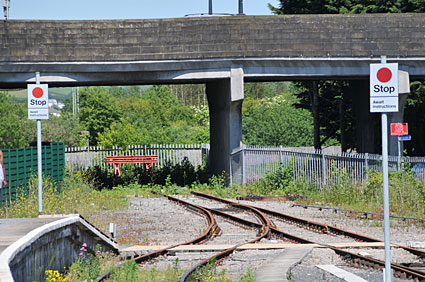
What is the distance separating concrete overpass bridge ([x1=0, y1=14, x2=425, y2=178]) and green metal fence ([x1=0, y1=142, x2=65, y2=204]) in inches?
156

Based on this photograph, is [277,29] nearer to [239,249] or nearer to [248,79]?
[248,79]

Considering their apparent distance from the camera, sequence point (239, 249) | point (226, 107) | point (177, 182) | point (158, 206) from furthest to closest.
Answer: point (177, 182) → point (226, 107) → point (158, 206) → point (239, 249)

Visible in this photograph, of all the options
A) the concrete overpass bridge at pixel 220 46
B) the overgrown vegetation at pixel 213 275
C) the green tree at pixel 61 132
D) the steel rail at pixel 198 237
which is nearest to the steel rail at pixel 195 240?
the steel rail at pixel 198 237

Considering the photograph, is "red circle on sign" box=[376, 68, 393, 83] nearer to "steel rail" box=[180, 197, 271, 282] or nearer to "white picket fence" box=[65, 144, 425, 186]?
"steel rail" box=[180, 197, 271, 282]

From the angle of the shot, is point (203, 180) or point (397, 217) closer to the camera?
point (397, 217)

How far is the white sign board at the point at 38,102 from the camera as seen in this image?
1553 centimetres

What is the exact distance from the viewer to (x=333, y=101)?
4562cm

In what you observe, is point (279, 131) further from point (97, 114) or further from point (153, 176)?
point (97, 114)

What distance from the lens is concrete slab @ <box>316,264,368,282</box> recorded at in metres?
10.7

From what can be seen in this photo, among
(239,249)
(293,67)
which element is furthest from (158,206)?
(239,249)

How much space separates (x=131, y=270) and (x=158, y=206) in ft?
45.5

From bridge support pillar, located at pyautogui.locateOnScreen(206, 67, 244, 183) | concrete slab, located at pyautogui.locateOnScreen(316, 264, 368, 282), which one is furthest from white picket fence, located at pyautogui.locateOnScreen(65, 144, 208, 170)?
concrete slab, located at pyautogui.locateOnScreen(316, 264, 368, 282)

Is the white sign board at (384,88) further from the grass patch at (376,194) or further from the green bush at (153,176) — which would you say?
the green bush at (153,176)

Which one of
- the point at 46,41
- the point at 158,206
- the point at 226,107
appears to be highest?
the point at 46,41
